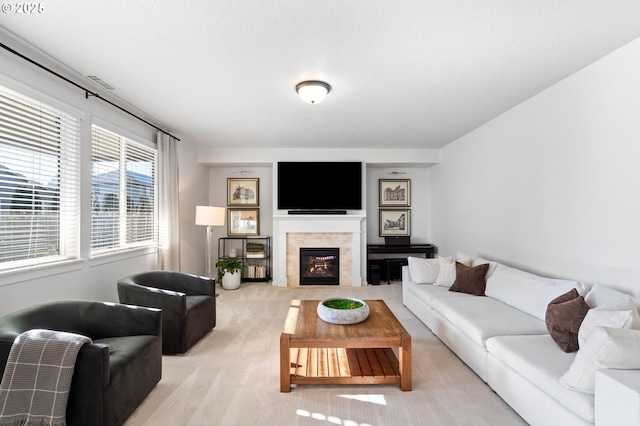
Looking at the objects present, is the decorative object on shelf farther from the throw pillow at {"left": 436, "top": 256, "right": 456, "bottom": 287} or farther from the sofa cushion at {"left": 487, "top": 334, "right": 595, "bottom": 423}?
the throw pillow at {"left": 436, "top": 256, "right": 456, "bottom": 287}

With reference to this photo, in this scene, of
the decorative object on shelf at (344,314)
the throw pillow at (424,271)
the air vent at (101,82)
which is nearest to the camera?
the decorative object on shelf at (344,314)

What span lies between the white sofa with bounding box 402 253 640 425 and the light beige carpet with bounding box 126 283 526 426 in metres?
0.18

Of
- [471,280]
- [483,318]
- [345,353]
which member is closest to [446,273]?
[471,280]

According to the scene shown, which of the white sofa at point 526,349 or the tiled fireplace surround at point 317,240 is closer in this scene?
the white sofa at point 526,349

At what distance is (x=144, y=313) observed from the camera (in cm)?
229

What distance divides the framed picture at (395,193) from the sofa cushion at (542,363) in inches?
167

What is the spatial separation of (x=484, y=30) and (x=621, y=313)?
1955 mm

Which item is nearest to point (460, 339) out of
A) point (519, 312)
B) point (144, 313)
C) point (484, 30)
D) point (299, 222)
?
point (519, 312)

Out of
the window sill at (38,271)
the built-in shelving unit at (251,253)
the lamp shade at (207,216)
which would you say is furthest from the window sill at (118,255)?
the built-in shelving unit at (251,253)

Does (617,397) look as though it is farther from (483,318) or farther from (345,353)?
(345,353)

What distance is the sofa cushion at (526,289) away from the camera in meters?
2.57

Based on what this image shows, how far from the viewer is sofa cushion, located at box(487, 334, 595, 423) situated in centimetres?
156

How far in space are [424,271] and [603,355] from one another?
248 cm

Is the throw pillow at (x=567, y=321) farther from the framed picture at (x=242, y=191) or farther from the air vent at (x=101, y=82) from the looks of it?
the framed picture at (x=242, y=191)
